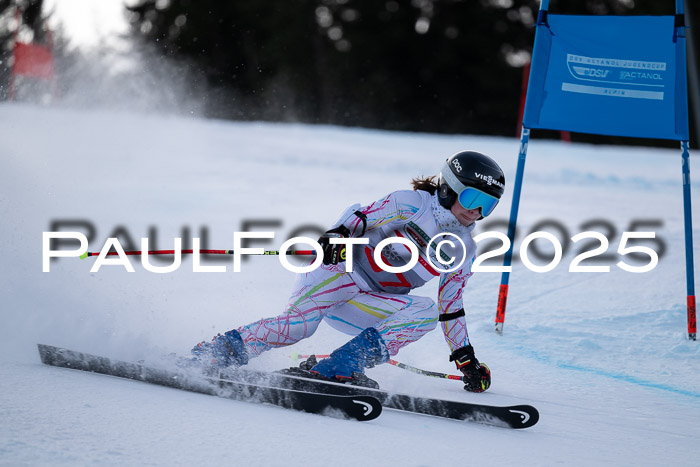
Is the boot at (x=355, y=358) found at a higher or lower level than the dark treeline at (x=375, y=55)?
lower

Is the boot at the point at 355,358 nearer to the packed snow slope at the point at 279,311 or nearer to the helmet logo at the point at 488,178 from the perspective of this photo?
the packed snow slope at the point at 279,311

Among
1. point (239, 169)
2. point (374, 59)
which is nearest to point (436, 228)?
Answer: point (239, 169)

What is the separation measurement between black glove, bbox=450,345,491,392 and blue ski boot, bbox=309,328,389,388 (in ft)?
1.52

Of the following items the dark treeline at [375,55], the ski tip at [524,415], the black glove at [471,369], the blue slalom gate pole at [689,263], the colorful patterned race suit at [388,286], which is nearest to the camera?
the ski tip at [524,415]

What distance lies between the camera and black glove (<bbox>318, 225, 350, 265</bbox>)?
3.33 meters

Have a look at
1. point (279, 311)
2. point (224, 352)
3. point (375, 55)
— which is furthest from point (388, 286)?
point (375, 55)

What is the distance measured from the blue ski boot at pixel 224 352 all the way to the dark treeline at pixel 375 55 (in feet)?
73.3

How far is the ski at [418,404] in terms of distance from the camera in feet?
9.91

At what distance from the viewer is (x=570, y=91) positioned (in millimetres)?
4785

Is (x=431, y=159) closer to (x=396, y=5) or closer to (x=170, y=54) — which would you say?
(x=170, y=54)

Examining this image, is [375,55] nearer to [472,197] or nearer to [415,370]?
[415,370]

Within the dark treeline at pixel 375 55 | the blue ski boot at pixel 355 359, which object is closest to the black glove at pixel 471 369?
the blue ski boot at pixel 355 359

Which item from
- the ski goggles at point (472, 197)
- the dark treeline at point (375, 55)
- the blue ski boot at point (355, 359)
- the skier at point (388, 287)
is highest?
the dark treeline at point (375, 55)

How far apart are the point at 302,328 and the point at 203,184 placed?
21.9 feet
